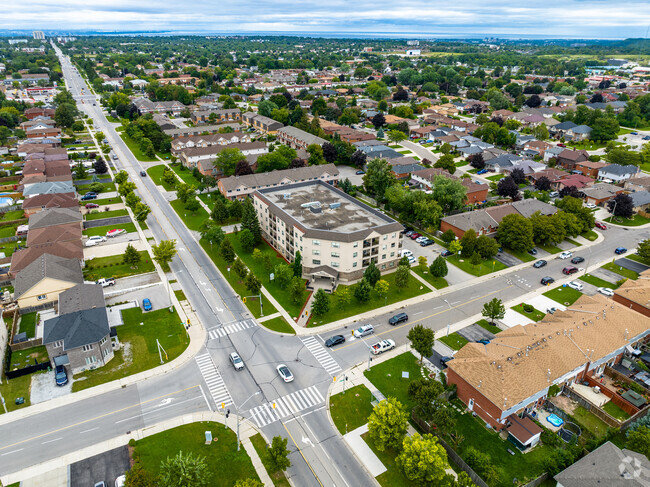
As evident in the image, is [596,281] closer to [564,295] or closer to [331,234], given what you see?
[564,295]

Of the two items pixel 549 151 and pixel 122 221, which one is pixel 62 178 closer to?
pixel 122 221

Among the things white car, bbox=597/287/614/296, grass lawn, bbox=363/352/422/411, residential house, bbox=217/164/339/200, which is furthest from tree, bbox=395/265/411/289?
residential house, bbox=217/164/339/200

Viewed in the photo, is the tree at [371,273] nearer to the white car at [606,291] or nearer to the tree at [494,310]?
the tree at [494,310]

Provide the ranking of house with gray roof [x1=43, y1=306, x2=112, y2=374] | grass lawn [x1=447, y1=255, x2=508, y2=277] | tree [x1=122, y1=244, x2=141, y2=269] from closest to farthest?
house with gray roof [x1=43, y1=306, x2=112, y2=374]
tree [x1=122, y1=244, x2=141, y2=269]
grass lawn [x1=447, y1=255, x2=508, y2=277]

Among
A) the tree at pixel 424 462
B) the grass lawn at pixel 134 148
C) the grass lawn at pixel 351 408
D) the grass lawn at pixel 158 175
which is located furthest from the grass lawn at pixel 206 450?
the grass lawn at pixel 134 148

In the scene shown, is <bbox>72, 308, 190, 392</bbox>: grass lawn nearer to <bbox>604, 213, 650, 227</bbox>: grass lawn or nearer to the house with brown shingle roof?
the house with brown shingle roof
